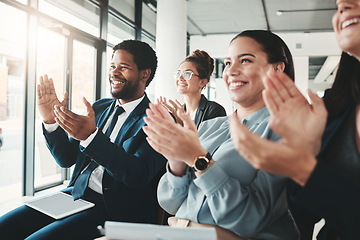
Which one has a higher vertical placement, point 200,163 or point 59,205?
point 200,163

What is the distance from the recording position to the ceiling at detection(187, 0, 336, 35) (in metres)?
7.18

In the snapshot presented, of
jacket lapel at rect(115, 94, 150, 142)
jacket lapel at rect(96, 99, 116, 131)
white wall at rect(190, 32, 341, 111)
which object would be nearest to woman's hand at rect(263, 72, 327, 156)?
jacket lapel at rect(115, 94, 150, 142)

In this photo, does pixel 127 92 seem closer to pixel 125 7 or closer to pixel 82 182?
pixel 82 182

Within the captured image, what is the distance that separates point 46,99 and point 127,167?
67 cm

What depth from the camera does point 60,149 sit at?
1790mm

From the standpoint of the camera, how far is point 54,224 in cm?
141

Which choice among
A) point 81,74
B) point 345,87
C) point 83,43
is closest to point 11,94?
point 81,74

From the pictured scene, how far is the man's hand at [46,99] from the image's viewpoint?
5.69 feet

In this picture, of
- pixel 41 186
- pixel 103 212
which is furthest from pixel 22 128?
pixel 103 212

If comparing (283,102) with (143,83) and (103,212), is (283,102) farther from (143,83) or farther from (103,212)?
(143,83)

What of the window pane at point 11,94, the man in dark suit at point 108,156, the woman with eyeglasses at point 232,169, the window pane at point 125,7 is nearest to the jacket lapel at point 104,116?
the man in dark suit at point 108,156

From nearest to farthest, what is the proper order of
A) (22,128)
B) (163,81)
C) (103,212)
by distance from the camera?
1. (103,212)
2. (22,128)
3. (163,81)

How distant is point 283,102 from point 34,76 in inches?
155

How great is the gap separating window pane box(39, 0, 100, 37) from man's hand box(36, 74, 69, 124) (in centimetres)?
301
